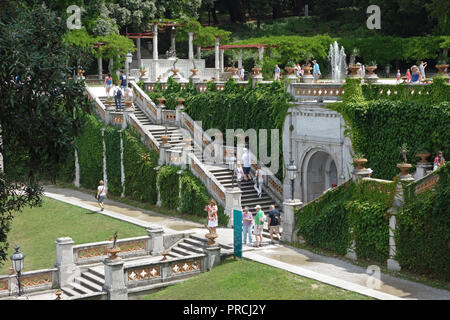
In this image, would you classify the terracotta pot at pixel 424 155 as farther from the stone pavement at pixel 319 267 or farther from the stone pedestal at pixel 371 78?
the stone pavement at pixel 319 267

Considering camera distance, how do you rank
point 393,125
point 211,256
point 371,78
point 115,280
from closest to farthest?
point 115,280
point 211,256
point 393,125
point 371,78

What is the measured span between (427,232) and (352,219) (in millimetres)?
2940

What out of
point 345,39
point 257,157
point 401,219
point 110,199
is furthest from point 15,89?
point 345,39

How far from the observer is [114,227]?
27.8 m

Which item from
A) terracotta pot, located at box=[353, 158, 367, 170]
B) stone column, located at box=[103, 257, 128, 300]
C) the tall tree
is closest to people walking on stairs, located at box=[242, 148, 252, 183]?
terracotta pot, located at box=[353, 158, 367, 170]

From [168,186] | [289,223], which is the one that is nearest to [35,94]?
[289,223]

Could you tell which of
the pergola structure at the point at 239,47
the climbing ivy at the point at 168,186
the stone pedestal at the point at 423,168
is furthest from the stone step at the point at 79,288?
the pergola structure at the point at 239,47

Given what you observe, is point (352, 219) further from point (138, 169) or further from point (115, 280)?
point (138, 169)

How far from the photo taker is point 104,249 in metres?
24.5

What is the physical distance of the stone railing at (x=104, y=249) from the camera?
78.3 feet

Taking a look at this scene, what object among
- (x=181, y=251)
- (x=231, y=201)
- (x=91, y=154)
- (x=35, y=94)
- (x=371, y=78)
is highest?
(x=371, y=78)

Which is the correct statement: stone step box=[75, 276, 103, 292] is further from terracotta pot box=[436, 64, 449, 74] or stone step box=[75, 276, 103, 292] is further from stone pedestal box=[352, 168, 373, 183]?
terracotta pot box=[436, 64, 449, 74]

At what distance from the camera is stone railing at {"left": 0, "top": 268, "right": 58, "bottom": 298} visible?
71.7ft

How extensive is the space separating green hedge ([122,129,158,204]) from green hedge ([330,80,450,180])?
898 centimetres
